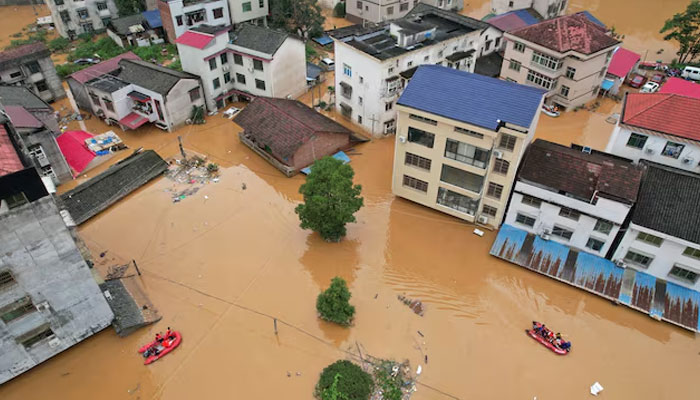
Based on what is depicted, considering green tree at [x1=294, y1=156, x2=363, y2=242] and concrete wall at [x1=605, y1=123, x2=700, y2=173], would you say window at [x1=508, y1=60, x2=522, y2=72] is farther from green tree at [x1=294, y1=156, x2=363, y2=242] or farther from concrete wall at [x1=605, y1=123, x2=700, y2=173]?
green tree at [x1=294, y1=156, x2=363, y2=242]

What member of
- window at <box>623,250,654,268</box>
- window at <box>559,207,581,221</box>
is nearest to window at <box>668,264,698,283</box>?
window at <box>623,250,654,268</box>

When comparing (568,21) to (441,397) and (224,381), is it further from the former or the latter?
(224,381)

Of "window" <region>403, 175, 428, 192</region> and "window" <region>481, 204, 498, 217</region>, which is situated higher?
"window" <region>403, 175, 428, 192</region>

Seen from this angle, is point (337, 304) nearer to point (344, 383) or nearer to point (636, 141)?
point (344, 383)

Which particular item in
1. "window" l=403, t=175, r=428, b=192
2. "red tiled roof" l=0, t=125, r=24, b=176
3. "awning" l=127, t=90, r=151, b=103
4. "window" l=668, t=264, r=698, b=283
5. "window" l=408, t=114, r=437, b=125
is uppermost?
"red tiled roof" l=0, t=125, r=24, b=176

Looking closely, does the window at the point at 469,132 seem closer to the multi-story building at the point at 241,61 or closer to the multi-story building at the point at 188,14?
the multi-story building at the point at 241,61
